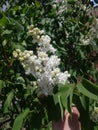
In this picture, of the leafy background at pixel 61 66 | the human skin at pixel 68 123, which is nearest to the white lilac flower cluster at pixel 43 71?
the leafy background at pixel 61 66

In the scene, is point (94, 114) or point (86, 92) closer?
point (86, 92)

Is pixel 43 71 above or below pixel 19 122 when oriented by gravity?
above

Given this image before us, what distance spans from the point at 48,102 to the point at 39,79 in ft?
0.35

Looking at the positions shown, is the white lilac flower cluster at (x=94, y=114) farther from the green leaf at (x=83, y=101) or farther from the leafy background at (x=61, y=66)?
the green leaf at (x=83, y=101)

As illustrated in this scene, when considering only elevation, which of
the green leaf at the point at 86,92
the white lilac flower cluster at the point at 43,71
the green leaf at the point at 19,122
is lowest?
the green leaf at the point at 19,122

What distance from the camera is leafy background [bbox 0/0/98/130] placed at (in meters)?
1.27

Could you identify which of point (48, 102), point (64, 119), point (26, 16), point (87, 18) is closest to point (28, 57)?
point (48, 102)

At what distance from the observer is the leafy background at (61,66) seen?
4.16 ft

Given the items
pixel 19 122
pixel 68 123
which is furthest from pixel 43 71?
pixel 68 123

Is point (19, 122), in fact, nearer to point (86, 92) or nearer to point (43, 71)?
point (43, 71)

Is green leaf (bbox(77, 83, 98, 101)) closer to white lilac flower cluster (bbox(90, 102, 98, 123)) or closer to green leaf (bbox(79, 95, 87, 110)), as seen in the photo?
green leaf (bbox(79, 95, 87, 110))

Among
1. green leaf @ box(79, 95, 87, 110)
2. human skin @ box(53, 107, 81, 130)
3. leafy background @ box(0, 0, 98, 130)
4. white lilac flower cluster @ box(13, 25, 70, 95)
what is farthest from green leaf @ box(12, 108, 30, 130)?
human skin @ box(53, 107, 81, 130)

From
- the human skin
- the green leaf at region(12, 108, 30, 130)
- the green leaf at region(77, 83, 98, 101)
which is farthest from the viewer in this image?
the green leaf at region(12, 108, 30, 130)

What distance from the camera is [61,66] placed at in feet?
8.45
